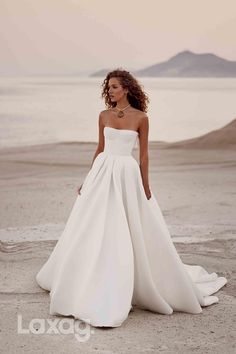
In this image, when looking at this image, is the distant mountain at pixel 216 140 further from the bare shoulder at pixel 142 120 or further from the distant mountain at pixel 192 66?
the bare shoulder at pixel 142 120

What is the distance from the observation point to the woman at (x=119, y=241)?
3.57m

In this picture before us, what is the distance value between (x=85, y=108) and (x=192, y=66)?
1.70 metres

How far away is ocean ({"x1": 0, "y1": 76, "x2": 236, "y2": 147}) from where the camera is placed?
9.97 m

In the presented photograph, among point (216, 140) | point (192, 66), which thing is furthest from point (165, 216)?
point (216, 140)

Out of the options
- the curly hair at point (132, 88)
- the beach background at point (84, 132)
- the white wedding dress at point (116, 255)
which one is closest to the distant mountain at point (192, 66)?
the beach background at point (84, 132)

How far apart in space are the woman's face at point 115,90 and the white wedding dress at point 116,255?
0.18 m

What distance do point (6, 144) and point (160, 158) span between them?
7.57ft

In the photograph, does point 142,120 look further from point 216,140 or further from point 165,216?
point 216,140

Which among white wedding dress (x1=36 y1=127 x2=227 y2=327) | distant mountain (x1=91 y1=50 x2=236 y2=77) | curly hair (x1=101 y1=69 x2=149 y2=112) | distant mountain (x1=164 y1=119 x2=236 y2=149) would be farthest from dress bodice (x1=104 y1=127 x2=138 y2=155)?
distant mountain (x1=164 y1=119 x2=236 y2=149)

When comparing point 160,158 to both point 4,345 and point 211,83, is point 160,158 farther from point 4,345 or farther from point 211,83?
point 4,345

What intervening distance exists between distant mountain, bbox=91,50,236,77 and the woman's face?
237 inches

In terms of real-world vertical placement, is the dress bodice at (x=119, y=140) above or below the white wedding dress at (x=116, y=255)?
above

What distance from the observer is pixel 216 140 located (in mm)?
10773

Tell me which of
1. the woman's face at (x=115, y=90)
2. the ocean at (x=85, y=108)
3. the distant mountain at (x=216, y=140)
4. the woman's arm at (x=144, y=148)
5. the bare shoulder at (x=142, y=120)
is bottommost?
the distant mountain at (x=216, y=140)
